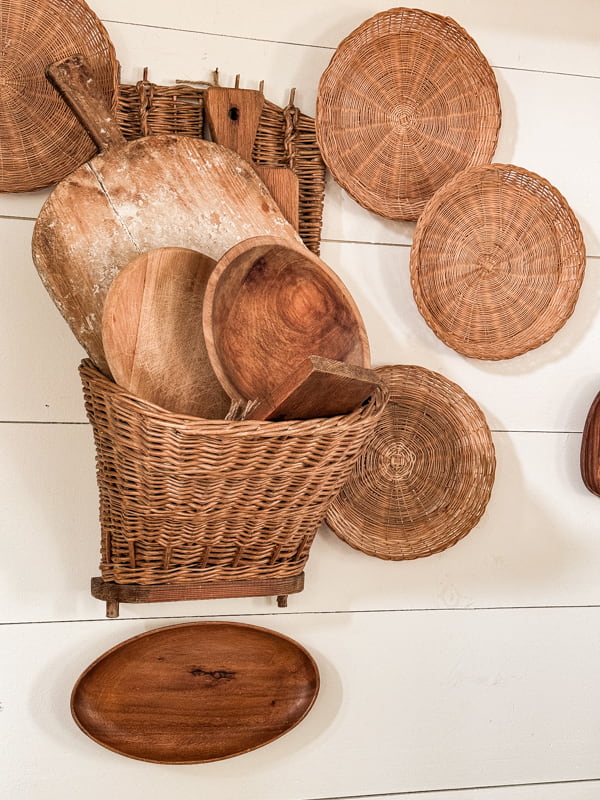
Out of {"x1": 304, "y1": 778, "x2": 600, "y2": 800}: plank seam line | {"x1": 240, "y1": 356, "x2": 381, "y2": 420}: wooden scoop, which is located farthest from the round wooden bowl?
{"x1": 304, "y1": 778, "x2": 600, "y2": 800}: plank seam line

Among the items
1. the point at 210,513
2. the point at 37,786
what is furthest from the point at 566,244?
the point at 37,786

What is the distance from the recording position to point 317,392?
77cm

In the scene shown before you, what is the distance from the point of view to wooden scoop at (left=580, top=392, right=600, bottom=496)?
113cm

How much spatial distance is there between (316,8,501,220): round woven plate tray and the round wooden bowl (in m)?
0.25

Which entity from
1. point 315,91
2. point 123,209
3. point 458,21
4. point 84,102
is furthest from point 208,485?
point 458,21

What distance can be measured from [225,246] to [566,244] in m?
0.52

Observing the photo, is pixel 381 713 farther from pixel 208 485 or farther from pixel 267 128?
pixel 267 128

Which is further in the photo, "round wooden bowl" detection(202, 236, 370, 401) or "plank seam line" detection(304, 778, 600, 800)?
"plank seam line" detection(304, 778, 600, 800)

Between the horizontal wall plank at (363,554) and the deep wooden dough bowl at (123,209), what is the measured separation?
0.73 ft

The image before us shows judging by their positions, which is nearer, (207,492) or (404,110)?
(207,492)

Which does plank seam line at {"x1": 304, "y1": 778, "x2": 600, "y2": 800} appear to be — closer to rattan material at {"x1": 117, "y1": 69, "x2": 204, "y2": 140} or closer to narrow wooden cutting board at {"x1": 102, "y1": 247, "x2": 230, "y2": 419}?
narrow wooden cutting board at {"x1": 102, "y1": 247, "x2": 230, "y2": 419}

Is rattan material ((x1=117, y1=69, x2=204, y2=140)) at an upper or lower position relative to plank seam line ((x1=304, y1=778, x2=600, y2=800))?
upper

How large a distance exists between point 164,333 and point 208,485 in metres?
0.17

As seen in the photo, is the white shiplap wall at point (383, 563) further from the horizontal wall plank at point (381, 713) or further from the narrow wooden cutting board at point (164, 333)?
the narrow wooden cutting board at point (164, 333)
